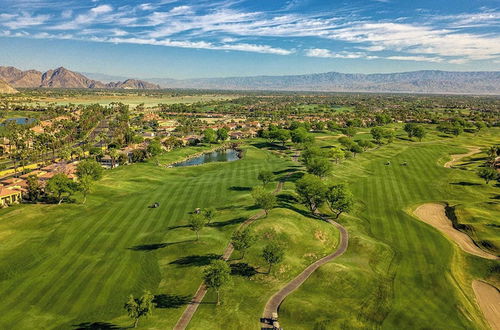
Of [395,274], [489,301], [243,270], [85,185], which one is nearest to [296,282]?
[243,270]

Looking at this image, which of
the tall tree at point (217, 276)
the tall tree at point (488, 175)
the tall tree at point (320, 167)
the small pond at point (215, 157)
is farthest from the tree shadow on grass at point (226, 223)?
the tall tree at point (488, 175)

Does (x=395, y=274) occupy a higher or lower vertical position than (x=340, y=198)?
lower

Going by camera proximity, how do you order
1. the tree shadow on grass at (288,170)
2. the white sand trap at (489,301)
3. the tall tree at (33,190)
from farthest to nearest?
the tree shadow on grass at (288,170) < the tall tree at (33,190) < the white sand trap at (489,301)

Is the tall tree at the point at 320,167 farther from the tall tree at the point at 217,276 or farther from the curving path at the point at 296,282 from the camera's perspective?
the tall tree at the point at 217,276

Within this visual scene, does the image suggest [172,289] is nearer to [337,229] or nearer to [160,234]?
[160,234]

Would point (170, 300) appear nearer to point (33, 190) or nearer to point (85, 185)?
point (85, 185)
